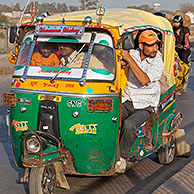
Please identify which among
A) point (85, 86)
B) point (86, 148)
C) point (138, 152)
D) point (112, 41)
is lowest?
point (138, 152)

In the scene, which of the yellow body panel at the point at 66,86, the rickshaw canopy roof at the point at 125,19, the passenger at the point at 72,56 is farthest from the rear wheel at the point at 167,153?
the passenger at the point at 72,56

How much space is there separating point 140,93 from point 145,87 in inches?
3.9

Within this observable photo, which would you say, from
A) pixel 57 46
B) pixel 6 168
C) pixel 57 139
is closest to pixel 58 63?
pixel 57 46

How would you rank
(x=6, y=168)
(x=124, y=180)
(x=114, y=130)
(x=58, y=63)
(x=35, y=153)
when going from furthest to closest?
(x=6, y=168) → (x=124, y=180) → (x=58, y=63) → (x=114, y=130) → (x=35, y=153)

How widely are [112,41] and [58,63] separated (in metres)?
0.74

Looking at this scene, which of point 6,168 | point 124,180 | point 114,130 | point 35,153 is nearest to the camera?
point 35,153

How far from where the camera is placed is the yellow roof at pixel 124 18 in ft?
18.8

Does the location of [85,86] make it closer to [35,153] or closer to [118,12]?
[35,153]

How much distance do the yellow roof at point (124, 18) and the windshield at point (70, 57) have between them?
298 millimetres

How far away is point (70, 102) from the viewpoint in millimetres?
5262

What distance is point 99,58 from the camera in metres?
5.52

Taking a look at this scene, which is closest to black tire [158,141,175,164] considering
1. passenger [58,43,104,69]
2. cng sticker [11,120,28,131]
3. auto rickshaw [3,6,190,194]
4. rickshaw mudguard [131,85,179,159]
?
rickshaw mudguard [131,85,179,159]

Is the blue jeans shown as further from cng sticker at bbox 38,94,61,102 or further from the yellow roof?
the yellow roof

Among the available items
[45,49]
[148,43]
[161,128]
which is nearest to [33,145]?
[45,49]
